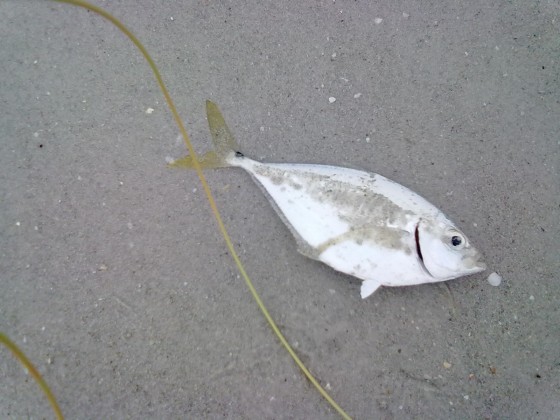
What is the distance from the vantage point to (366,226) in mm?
1952

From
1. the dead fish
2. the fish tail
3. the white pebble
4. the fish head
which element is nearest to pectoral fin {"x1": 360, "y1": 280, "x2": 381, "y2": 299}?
the dead fish

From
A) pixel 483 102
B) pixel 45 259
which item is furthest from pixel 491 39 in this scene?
pixel 45 259

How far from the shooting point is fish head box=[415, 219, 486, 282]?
1.91m

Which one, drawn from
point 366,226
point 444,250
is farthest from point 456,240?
point 366,226

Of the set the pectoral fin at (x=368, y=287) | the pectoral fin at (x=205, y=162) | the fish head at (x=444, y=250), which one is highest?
the fish head at (x=444, y=250)

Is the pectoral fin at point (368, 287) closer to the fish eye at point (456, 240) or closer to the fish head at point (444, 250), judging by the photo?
Result: the fish head at point (444, 250)

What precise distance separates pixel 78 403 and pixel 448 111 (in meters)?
2.17

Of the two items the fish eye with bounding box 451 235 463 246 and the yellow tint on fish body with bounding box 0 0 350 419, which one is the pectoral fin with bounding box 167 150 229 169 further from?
the fish eye with bounding box 451 235 463 246

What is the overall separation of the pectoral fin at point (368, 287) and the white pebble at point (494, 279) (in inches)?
22.2

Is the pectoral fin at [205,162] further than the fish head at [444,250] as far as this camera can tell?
Yes

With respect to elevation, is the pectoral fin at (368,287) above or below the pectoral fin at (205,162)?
below

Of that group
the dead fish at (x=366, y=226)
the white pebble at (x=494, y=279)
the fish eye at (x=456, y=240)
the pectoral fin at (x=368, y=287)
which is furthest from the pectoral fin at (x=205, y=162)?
the white pebble at (x=494, y=279)

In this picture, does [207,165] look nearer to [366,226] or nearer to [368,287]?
[366,226]

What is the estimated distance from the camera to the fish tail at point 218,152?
210 cm
